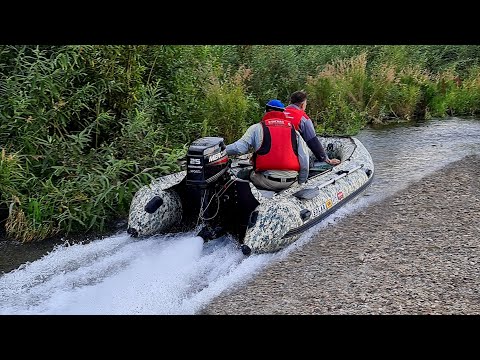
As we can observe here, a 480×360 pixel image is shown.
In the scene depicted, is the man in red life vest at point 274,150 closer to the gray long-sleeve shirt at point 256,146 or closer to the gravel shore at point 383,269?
the gray long-sleeve shirt at point 256,146

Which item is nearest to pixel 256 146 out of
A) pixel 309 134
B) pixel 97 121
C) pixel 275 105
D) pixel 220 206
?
pixel 275 105

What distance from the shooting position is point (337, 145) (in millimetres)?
9156

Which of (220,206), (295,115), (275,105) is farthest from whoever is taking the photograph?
(295,115)

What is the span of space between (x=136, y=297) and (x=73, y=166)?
8.72ft

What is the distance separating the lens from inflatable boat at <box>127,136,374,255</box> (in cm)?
595

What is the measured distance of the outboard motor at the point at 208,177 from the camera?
5879 millimetres

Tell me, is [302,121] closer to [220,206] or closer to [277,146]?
[277,146]

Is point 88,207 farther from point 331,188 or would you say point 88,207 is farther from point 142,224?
point 331,188

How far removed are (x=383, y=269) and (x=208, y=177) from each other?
1.94m

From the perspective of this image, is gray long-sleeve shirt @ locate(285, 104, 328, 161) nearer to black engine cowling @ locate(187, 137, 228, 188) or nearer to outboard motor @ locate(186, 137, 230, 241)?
outboard motor @ locate(186, 137, 230, 241)

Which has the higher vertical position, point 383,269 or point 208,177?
point 208,177

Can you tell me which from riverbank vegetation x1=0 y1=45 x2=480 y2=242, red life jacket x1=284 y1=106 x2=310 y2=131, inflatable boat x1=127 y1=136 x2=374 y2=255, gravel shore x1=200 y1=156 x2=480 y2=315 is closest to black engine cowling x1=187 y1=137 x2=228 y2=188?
inflatable boat x1=127 y1=136 x2=374 y2=255

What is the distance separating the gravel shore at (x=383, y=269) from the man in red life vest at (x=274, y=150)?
0.79m

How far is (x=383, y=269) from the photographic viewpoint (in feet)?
19.4
